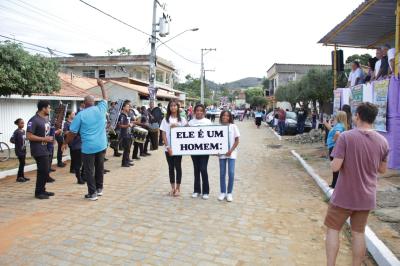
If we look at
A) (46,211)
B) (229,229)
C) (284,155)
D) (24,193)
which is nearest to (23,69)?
(24,193)

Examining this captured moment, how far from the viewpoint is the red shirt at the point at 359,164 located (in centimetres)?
360

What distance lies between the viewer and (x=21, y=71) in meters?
10.8

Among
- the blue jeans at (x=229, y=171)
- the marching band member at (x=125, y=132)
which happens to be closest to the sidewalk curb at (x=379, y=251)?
the blue jeans at (x=229, y=171)

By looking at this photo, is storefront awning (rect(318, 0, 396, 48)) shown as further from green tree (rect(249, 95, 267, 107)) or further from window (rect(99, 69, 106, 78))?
green tree (rect(249, 95, 267, 107))

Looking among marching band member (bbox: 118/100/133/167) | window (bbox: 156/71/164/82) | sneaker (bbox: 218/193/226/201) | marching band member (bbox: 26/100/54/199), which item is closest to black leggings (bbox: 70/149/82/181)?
marching band member (bbox: 26/100/54/199)

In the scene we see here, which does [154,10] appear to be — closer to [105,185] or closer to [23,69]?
[23,69]

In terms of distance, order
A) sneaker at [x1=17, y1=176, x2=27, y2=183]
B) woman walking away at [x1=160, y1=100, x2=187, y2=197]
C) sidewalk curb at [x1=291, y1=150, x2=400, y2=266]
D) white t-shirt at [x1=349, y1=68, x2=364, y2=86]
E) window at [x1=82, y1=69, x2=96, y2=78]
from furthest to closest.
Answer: window at [x1=82, y1=69, x2=96, y2=78], white t-shirt at [x1=349, y1=68, x2=364, y2=86], sneaker at [x1=17, y1=176, x2=27, y2=183], woman walking away at [x1=160, y1=100, x2=187, y2=197], sidewalk curb at [x1=291, y1=150, x2=400, y2=266]

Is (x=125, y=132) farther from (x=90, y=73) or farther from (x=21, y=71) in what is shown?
(x=90, y=73)

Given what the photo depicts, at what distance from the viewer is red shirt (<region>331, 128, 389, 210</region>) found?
11.8ft

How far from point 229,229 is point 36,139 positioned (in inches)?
155

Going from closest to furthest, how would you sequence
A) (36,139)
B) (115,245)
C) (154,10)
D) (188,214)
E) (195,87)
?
(115,245) → (188,214) → (36,139) → (154,10) → (195,87)

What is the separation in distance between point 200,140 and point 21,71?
262 inches

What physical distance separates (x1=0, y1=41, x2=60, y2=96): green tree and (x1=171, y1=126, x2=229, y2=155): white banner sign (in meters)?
5.85

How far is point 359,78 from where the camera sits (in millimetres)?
12711
